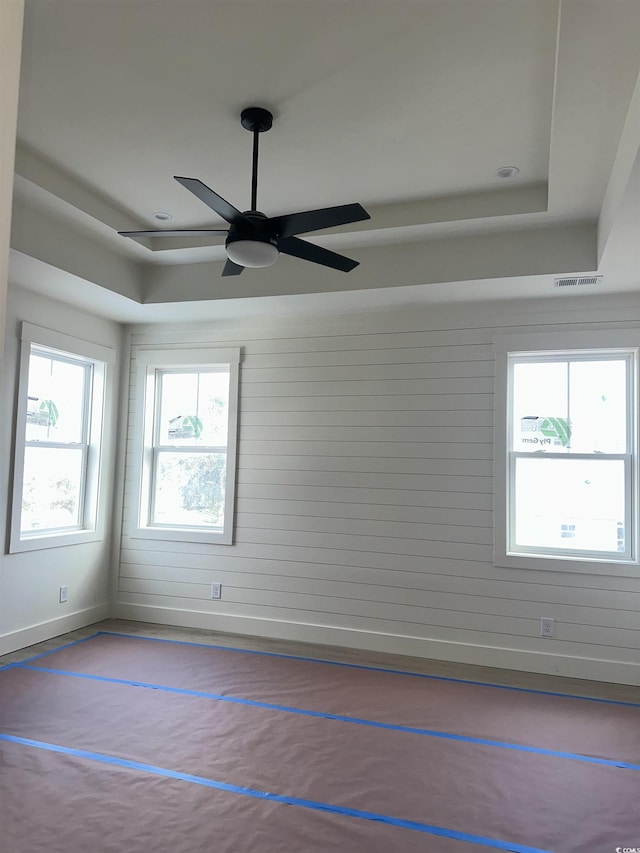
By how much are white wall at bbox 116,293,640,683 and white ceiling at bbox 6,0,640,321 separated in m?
0.42

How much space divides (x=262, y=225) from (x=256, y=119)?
24.3 inches

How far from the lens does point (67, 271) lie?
4129 millimetres

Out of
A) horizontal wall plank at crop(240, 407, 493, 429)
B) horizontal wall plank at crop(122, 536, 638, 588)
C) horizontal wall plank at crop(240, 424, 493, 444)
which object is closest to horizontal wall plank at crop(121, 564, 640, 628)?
horizontal wall plank at crop(122, 536, 638, 588)

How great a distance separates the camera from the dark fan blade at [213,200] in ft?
8.05

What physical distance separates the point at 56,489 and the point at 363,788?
11.5ft

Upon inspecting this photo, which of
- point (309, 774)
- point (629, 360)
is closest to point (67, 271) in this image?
point (309, 774)

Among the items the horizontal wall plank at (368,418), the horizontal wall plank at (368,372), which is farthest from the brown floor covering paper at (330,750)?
the horizontal wall plank at (368,372)

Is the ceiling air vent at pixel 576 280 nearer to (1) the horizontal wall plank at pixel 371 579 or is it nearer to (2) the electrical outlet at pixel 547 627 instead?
(1) the horizontal wall plank at pixel 371 579

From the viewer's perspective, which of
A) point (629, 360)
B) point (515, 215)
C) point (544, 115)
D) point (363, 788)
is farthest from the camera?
point (629, 360)

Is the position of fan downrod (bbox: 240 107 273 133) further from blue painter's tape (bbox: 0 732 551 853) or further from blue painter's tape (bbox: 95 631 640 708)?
blue painter's tape (bbox: 95 631 640 708)

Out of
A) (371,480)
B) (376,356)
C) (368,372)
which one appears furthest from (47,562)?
(376,356)

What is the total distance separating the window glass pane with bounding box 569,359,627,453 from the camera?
439 centimetres

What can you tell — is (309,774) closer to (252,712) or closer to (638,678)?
(252,712)

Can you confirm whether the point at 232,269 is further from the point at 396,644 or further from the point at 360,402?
the point at 396,644
